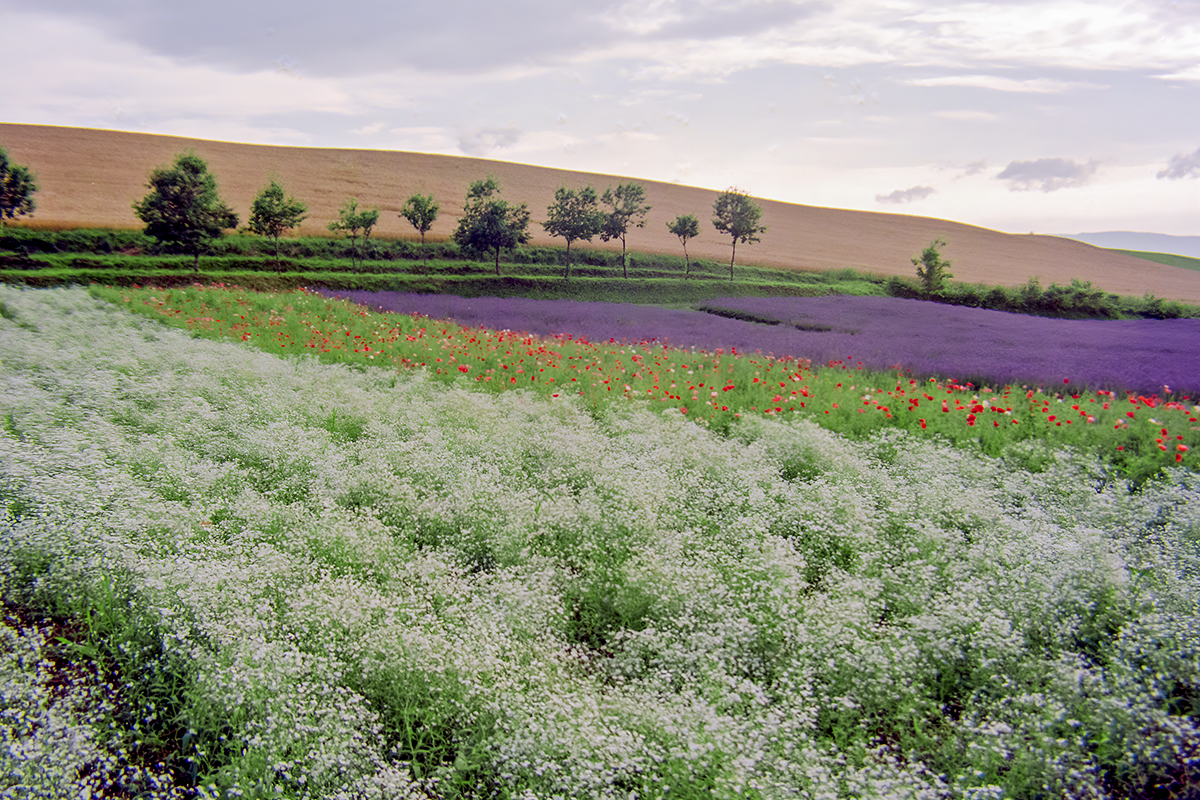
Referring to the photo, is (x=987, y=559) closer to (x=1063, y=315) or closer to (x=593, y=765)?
(x=593, y=765)

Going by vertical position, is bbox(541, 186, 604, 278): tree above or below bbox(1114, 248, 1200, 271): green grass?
Result: below

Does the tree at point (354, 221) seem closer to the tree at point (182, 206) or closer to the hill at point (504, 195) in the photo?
the hill at point (504, 195)

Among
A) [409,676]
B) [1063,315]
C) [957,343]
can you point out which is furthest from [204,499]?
[1063,315]

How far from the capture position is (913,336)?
63.7 feet

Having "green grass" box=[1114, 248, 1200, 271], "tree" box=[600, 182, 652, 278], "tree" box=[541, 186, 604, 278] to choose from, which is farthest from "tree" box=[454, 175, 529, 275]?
"green grass" box=[1114, 248, 1200, 271]

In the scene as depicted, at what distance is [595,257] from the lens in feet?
170

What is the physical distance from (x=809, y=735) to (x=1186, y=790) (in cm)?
185

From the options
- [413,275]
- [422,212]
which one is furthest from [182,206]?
[422,212]

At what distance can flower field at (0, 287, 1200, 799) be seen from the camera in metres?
3.22

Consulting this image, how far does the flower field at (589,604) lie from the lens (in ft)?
10.6

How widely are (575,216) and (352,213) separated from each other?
1596cm

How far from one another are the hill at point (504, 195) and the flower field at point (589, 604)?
149 ft

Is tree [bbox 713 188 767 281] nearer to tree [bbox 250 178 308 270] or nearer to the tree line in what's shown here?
the tree line

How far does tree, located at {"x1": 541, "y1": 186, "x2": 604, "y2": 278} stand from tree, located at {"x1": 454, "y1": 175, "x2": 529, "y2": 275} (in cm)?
330
